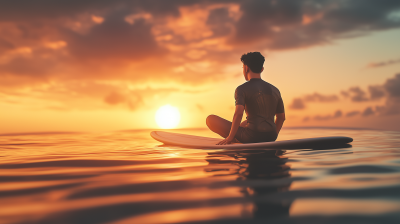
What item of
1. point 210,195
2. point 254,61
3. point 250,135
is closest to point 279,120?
point 250,135

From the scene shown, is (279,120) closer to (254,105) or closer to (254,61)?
(254,105)

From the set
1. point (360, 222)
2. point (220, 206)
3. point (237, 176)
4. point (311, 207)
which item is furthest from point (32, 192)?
point (360, 222)

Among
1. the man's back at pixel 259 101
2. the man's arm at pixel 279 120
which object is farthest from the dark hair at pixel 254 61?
the man's arm at pixel 279 120

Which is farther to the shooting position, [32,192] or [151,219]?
[32,192]

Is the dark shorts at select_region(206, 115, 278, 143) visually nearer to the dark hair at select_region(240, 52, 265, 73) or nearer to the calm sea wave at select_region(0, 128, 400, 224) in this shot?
the dark hair at select_region(240, 52, 265, 73)

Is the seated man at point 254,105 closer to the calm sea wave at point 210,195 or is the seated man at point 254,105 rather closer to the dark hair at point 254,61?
the dark hair at point 254,61

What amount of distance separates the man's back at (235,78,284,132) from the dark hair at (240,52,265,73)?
176 millimetres

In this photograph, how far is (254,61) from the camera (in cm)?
392

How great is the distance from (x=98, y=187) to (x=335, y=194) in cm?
162

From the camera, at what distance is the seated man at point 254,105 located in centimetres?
386

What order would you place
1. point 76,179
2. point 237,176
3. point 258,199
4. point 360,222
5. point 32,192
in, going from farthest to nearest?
1. point 76,179
2. point 237,176
3. point 32,192
4. point 258,199
5. point 360,222

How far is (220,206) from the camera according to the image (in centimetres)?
135

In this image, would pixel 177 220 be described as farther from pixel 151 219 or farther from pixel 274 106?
pixel 274 106

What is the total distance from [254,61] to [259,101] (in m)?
0.64
